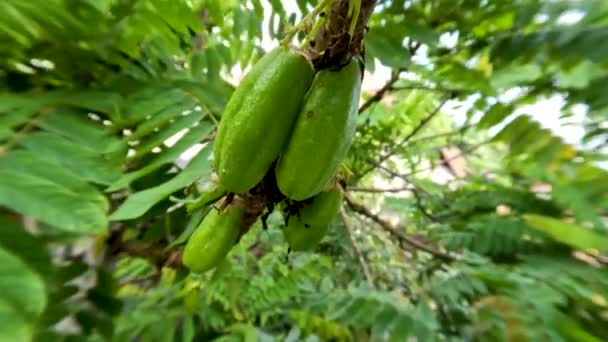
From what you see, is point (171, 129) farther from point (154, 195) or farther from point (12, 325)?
point (12, 325)

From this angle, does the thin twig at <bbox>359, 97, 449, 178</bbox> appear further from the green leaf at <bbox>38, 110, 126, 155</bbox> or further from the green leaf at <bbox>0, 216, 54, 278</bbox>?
the green leaf at <bbox>0, 216, 54, 278</bbox>

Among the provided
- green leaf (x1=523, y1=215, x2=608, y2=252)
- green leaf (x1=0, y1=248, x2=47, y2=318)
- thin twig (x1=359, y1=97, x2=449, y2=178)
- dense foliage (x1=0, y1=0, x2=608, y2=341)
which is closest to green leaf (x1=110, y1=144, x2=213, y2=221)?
dense foliage (x1=0, y1=0, x2=608, y2=341)

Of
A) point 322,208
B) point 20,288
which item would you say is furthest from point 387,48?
point 20,288

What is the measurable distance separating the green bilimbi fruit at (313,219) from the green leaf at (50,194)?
152 mm

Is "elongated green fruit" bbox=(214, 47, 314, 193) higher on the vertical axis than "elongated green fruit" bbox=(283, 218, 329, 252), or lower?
higher

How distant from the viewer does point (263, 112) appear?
0.40 m

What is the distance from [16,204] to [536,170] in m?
0.69

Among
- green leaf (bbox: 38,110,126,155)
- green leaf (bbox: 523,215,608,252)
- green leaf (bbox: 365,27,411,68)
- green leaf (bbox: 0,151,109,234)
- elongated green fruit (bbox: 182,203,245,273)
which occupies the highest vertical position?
green leaf (bbox: 365,27,411,68)

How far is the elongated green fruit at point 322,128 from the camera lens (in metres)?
0.39

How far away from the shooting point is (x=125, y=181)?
0.60 metres

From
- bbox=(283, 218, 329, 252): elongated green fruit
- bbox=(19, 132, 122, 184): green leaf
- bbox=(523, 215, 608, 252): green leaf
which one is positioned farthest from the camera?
bbox=(523, 215, 608, 252): green leaf

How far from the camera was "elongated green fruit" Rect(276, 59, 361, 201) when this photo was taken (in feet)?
1.29

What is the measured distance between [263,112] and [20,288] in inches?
8.0

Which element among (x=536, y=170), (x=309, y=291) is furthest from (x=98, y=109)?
(x=309, y=291)
